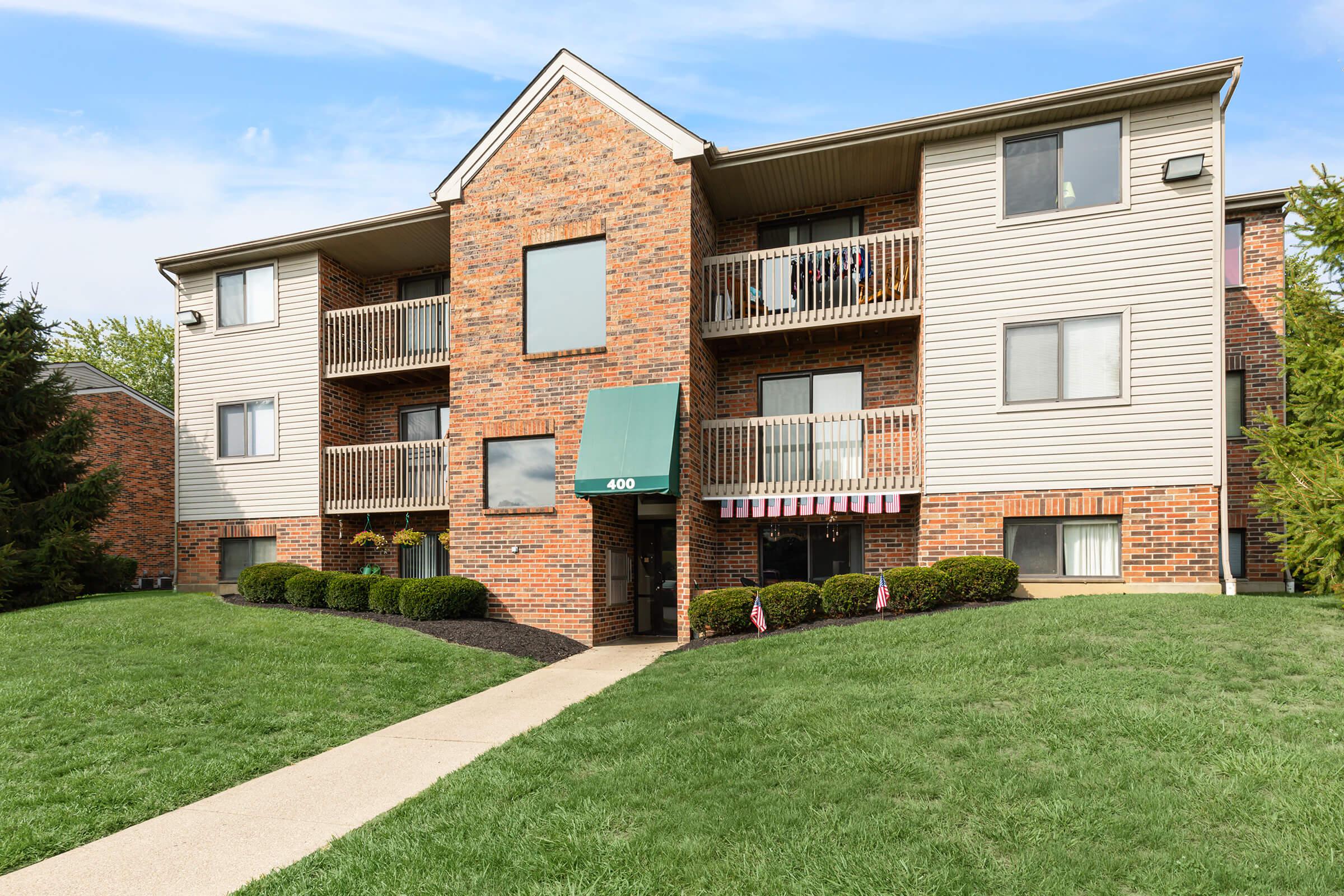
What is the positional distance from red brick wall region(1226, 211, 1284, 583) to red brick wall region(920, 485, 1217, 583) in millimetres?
4503

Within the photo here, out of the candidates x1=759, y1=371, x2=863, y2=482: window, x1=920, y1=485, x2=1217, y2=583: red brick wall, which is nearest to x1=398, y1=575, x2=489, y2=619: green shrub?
x1=759, y1=371, x2=863, y2=482: window

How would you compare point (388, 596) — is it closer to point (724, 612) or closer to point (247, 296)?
point (724, 612)

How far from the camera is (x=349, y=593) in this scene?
13617 mm

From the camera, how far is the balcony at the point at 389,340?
51.8ft

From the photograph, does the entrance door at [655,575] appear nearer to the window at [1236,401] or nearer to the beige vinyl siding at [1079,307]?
the beige vinyl siding at [1079,307]

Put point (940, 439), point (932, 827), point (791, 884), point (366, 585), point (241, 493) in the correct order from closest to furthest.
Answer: point (791, 884), point (932, 827), point (940, 439), point (366, 585), point (241, 493)

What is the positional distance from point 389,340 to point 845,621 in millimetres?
11314

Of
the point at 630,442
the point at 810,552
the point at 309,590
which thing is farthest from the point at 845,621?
the point at 309,590

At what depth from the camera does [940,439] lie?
482 inches

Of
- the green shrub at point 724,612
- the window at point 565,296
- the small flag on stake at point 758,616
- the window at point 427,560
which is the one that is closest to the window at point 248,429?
the window at point 427,560

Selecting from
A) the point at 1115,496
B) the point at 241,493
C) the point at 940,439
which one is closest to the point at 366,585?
the point at 241,493

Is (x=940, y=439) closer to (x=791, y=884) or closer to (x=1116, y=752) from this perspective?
(x=1116, y=752)

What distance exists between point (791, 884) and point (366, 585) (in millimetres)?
11799

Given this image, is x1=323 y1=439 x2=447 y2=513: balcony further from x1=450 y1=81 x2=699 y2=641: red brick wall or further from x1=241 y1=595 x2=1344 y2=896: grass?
x1=241 y1=595 x2=1344 y2=896: grass
